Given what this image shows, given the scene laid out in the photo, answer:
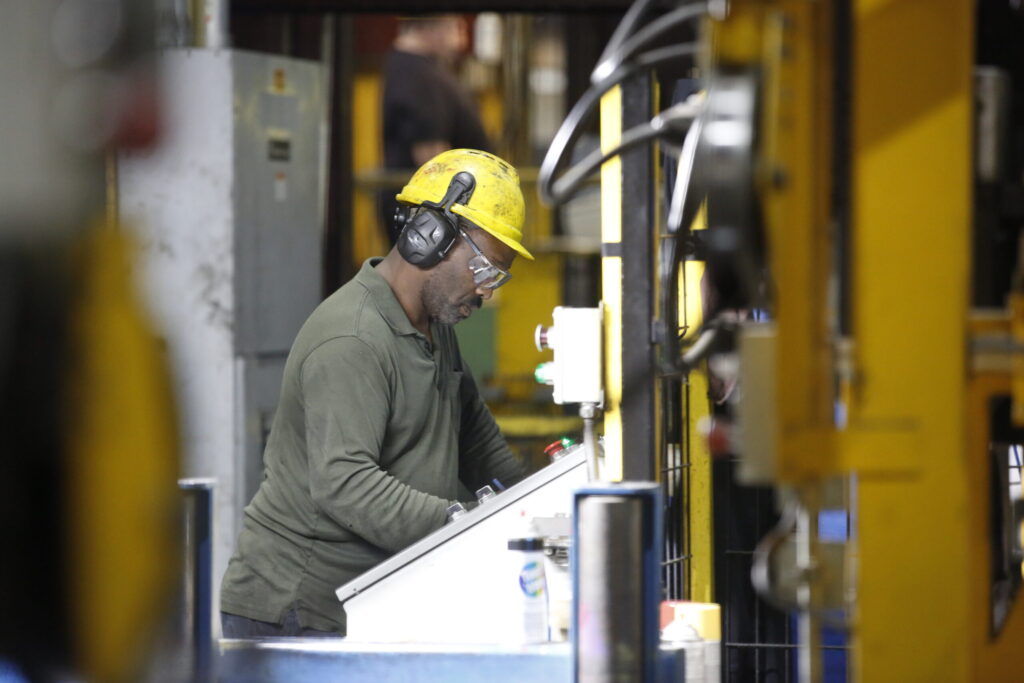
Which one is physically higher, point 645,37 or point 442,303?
point 645,37

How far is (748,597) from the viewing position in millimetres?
3736

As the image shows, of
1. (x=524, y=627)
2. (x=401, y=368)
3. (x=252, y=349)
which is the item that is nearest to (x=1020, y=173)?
(x=524, y=627)

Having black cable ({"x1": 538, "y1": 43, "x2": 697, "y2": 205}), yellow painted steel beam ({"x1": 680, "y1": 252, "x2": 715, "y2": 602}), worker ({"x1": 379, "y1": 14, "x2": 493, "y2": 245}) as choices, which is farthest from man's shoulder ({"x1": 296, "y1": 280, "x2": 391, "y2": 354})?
worker ({"x1": 379, "y1": 14, "x2": 493, "y2": 245})

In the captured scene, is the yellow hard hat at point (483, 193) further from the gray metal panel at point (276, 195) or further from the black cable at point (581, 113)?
the gray metal panel at point (276, 195)

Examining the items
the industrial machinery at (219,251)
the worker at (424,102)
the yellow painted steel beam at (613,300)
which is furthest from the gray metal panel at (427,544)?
the worker at (424,102)

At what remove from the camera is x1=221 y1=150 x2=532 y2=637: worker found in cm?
361

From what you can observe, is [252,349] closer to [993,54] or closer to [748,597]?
[748,597]

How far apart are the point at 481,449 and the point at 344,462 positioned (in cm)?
81

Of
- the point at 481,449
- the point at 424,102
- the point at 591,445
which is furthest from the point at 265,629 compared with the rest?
the point at 424,102

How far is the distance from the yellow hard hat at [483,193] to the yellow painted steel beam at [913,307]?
6.35 feet

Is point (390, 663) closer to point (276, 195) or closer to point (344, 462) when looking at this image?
point (344, 462)

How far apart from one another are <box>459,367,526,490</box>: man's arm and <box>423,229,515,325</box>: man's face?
1.04 ft

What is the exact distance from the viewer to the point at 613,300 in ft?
8.96

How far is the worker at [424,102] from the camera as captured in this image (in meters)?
7.45
